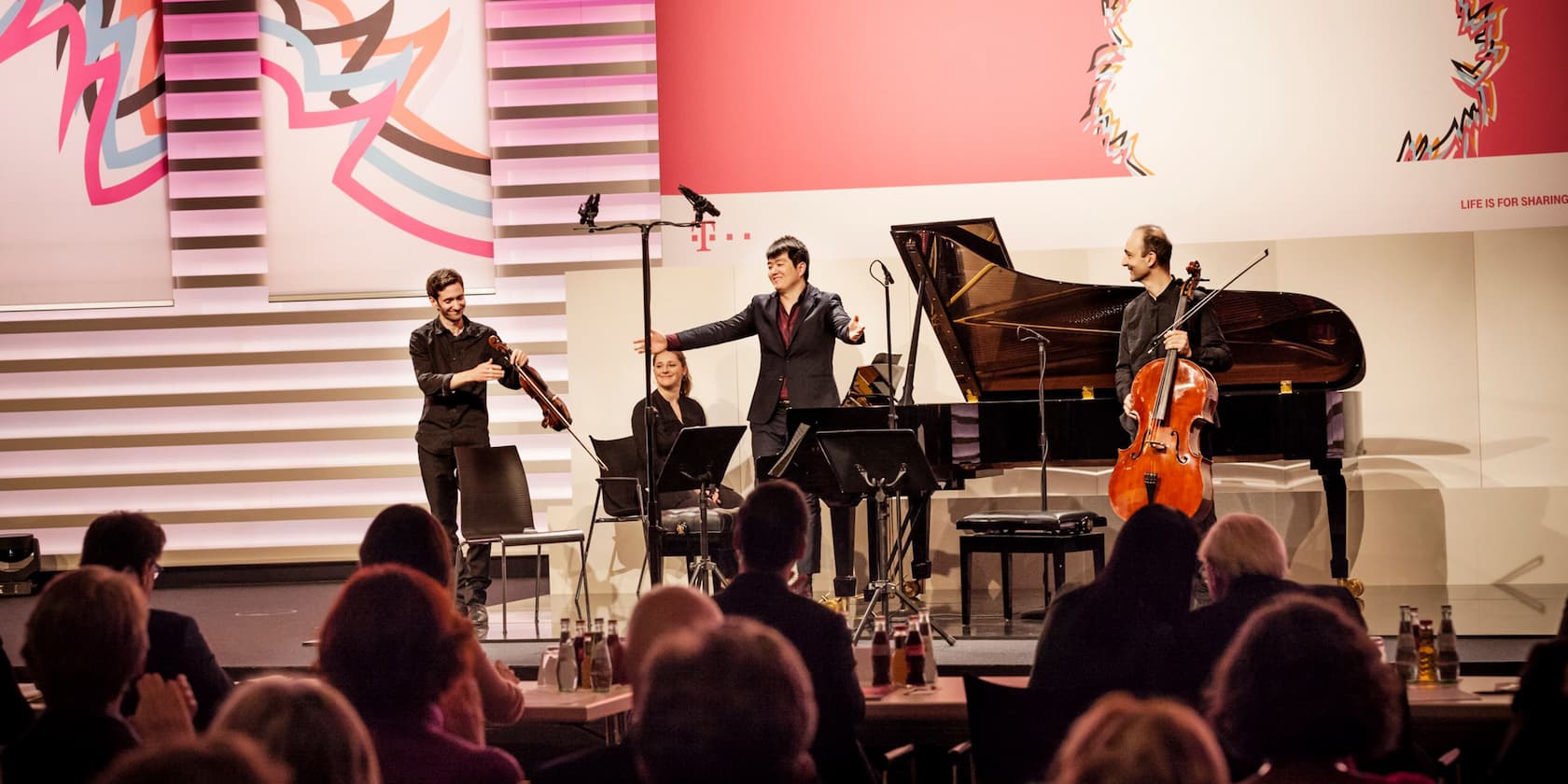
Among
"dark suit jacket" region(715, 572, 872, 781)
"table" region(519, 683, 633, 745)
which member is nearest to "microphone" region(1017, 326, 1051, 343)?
"table" region(519, 683, 633, 745)

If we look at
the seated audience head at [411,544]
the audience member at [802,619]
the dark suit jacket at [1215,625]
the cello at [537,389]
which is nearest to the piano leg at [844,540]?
the cello at [537,389]

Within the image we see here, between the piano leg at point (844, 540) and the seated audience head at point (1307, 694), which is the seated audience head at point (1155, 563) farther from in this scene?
the piano leg at point (844, 540)

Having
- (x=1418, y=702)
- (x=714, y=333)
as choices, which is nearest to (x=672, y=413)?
(x=714, y=333)

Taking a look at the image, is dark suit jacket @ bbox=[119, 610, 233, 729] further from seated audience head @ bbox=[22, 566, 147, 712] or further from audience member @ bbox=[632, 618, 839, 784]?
audience member @ bbox=[632, 618, 839, 784]

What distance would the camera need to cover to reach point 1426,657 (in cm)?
353

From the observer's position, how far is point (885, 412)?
20.6 feet

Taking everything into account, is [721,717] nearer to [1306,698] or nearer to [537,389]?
[1306,698]

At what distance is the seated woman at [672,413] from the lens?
24.7ft

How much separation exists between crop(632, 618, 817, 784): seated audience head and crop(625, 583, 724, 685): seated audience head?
3.82 ft

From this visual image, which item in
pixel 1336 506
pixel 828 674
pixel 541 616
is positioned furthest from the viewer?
pixel 541 616

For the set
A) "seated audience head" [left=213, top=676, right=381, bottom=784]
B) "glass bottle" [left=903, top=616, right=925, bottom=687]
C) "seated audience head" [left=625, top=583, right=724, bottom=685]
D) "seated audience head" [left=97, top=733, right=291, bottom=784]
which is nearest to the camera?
"seated audience head" [left=97, top=733, right=291, bottom=784]

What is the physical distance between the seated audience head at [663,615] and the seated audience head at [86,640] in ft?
3.06

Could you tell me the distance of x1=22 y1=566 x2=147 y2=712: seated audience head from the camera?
93.7 inches

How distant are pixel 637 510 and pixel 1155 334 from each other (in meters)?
2.73
